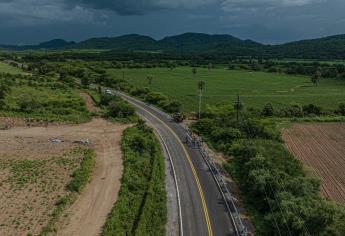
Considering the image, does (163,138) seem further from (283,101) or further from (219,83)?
(219,83)

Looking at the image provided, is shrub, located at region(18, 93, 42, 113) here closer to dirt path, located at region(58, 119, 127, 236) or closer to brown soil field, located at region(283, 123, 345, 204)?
dirt path, located at region(58, 119, 127, 236)

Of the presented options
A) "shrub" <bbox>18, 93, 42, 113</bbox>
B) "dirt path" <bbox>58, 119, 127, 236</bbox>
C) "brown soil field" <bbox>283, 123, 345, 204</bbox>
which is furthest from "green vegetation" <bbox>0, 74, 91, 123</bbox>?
"brown soil field" <bbox>283, 123, 345, 204</bbox>

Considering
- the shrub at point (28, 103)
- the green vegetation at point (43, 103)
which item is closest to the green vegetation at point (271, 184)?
the green vegetation at point (43, 103)

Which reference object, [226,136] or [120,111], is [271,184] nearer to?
[226,136]

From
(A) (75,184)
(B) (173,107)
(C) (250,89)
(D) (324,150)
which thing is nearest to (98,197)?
(A) (75,184)

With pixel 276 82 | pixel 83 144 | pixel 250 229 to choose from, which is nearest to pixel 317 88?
pixel 276 82

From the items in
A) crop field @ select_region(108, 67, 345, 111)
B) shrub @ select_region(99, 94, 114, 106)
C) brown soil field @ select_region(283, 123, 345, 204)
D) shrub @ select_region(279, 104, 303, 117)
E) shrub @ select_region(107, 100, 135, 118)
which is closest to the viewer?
brown soil field @ select_region(283, 123, 345, 204)
